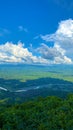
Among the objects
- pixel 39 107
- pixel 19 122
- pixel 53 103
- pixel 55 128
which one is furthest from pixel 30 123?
pixel 53 103

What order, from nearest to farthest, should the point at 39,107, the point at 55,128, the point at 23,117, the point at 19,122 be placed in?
the point at 55,128
the point at 19,122
the point at 23,117
the point at 39,107

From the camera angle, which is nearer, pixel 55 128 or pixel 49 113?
pixel 55 128

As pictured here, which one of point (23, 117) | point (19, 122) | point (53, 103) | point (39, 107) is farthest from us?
point (53, 103)

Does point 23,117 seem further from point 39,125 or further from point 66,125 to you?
point 66,125

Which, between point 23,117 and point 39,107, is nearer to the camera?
point 23,117

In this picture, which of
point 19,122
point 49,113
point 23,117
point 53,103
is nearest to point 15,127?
point 19,122

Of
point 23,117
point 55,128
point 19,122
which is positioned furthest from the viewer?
point 23,117

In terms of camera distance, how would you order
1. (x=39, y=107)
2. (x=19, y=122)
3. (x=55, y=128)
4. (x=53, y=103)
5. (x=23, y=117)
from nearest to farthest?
(x=55, y=128) < (x=19, y=122) < (x=23, y=117) < (x=39, y=107) < (x=53, y=103)

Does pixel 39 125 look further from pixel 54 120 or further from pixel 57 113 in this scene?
pixel 57 113

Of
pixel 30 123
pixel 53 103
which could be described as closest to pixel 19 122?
pixel 30 123
